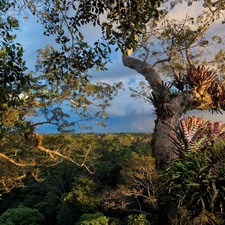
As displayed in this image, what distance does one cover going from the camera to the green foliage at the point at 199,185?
6.04 m

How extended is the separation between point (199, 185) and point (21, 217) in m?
19.5

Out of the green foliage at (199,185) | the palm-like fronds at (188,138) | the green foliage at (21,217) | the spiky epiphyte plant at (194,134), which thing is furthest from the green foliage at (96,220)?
the green foliage at (199,185)

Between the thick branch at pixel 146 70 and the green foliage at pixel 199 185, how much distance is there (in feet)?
7.82

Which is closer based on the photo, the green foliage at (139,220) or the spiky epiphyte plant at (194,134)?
the spiky epiphyte plant at (194,134)

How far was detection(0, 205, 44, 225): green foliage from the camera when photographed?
23.1 m

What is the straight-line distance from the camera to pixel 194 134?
692cm

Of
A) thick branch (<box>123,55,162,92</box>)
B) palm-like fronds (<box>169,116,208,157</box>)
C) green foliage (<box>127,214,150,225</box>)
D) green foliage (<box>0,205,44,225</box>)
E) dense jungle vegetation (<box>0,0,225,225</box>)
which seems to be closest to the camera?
dense jungle vegetation (<box>0,0,225,225</box>)

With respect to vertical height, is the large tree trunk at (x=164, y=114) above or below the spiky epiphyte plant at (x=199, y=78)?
below

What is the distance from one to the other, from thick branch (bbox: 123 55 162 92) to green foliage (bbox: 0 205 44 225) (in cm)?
1711

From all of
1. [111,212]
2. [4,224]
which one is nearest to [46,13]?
[111,212]

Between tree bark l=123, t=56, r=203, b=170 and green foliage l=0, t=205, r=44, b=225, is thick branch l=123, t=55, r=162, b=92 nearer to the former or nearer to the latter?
tree bark l=123, t=56, r=203, b=170

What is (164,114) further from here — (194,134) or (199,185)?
(199,185)

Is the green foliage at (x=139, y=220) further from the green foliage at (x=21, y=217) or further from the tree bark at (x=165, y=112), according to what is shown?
the green foliage at (x=21, y=217)

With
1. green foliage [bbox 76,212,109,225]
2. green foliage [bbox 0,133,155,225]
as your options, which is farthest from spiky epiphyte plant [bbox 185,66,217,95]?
green foliage [bbox 76,212,109,225]
